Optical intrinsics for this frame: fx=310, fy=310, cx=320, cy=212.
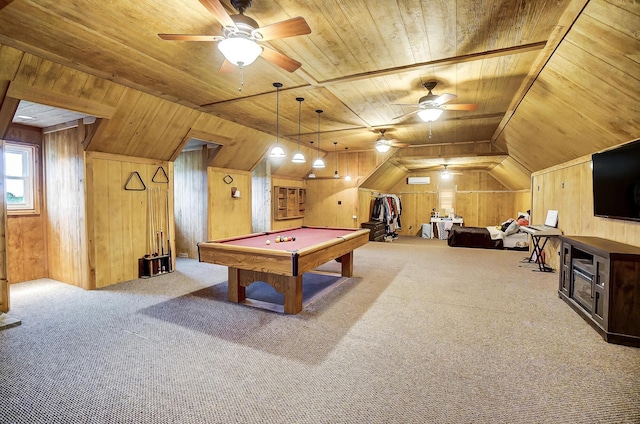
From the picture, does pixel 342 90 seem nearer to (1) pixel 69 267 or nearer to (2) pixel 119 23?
(2) pixel 119 23

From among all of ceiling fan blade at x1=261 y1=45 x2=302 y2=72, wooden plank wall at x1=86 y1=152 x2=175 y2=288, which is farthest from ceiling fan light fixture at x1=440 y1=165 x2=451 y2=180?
ceiling fan blade at x1=261 y1=45 x2=302 y2=72

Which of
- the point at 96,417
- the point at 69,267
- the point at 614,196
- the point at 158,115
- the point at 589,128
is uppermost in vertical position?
the point at 158,115

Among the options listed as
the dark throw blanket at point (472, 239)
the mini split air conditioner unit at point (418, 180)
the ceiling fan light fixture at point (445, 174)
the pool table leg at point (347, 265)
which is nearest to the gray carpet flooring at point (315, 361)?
the pool table leg at point (347, 265)

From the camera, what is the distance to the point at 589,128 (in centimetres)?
376

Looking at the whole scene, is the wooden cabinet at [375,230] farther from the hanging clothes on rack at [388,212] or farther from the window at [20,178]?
the window at [20,178]

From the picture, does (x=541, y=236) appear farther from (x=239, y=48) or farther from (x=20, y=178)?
(x=20, y=178)

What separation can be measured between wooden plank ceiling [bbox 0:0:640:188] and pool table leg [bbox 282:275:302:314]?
245 centimetres

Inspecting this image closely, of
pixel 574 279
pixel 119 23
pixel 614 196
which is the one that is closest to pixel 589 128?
pixel 614 196

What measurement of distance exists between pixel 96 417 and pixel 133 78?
3594 mm

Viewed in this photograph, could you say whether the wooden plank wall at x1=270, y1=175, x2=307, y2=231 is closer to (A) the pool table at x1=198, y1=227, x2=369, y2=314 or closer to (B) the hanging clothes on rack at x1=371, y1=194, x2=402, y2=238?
(B) the hanging clothes on rack at x1=371, y1=194, x2=402, y2=238

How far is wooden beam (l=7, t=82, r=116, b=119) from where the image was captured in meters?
3.30

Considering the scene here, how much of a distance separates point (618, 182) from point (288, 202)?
7097 millimetres

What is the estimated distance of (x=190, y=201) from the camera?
6.98 metres

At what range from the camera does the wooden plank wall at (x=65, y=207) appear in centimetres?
464
